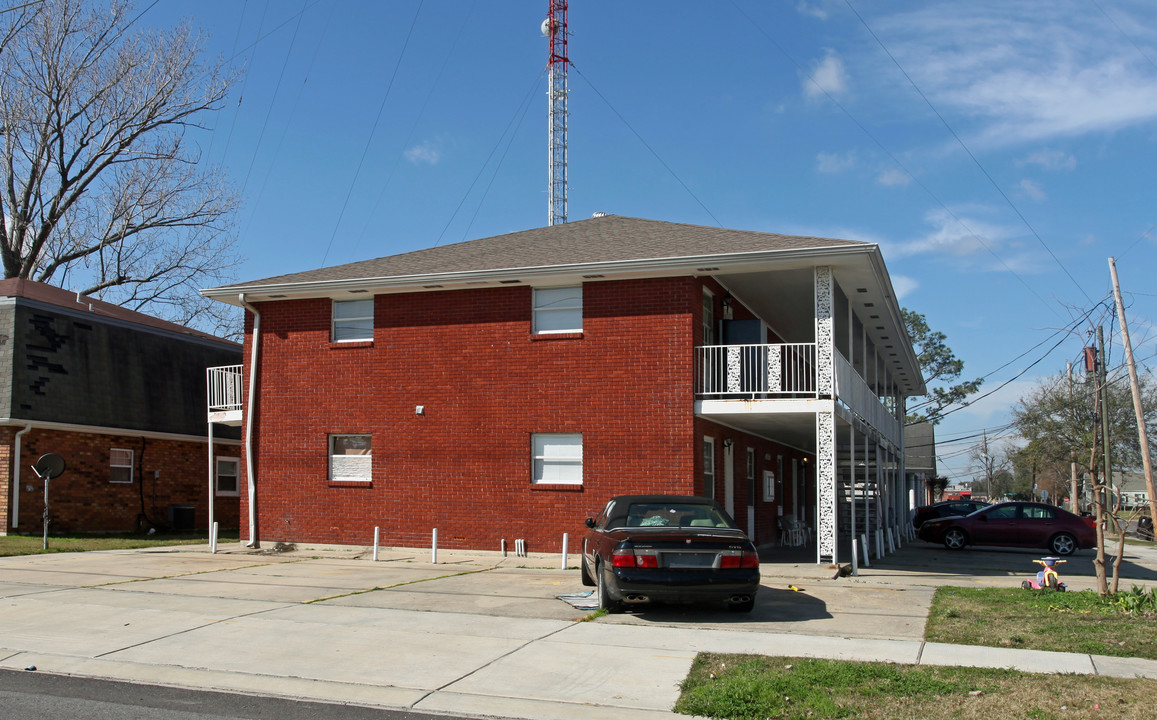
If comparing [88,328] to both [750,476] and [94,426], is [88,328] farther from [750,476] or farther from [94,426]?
[750,476]

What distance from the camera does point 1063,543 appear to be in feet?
75.9

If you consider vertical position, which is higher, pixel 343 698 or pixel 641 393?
pixel 641 393

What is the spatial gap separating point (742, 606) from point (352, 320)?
11.5 metres

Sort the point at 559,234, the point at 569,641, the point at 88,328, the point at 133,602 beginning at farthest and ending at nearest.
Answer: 1. the point at 88,328
2. the point at 559,234
3. the point at 133,602
4. the point at 569,641

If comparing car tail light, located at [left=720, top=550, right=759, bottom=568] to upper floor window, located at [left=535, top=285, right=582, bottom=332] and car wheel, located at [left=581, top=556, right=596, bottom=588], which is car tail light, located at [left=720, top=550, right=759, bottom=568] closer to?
car wheel, located at [left=581, top=556, right=596, bottom=588]

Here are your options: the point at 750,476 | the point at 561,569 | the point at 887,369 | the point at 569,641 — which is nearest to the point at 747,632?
the point at 569,641

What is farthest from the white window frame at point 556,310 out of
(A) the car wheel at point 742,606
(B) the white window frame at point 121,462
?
(B) the white window frame at point 121,462

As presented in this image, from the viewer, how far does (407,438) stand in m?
18.7

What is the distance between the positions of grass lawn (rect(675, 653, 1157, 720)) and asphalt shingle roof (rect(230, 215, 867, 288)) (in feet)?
30.4

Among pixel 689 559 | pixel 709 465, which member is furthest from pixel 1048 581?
pixel 689 559

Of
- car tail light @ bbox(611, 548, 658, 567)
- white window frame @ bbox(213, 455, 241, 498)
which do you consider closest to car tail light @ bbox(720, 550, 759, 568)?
car tail light @ bbox(611, 548, 658, 567)

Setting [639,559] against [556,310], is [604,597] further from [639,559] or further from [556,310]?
[556,310]

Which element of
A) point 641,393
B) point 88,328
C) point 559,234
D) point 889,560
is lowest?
point 889,560

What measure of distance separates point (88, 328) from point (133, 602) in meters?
13.9
